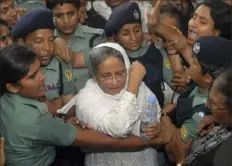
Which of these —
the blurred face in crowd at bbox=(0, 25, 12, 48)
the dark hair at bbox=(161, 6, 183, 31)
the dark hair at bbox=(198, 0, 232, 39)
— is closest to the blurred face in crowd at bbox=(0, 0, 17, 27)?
the blurred face in crowd at bbox=(0, 25, 12, 48)

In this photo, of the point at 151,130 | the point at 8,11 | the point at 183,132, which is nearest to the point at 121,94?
the point at 151,130

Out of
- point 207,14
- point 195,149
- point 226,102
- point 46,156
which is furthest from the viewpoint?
point 207,14

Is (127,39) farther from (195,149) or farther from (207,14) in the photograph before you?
(195,149)

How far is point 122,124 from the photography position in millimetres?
1908

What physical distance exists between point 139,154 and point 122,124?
0.98 ft

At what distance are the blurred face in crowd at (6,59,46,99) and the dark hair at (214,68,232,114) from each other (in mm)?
754

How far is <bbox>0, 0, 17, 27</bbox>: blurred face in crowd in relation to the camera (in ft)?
10.4

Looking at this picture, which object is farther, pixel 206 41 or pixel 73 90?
pixel 73 90

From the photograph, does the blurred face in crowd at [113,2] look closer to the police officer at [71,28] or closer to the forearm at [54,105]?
the police officer at [71,28]

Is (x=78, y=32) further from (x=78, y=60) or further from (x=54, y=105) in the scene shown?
(x=54, y=105)

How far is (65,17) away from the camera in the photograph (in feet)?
9.13

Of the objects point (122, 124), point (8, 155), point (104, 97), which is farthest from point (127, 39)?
point (8, 155)

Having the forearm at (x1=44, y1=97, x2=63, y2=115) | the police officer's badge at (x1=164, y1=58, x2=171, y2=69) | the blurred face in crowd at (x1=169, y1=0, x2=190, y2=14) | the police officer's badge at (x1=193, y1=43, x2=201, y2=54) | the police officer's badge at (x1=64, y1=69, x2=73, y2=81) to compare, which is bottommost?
the forearm at (x1=44, y1=97, x2=63, y2=115)

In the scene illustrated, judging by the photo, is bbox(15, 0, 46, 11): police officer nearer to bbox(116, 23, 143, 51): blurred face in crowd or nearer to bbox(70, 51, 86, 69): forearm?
bbox(70, 51, 86, 69): forearm
